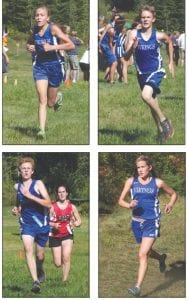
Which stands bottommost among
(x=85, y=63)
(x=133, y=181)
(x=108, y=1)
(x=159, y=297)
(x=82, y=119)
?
(x=159, y=297)

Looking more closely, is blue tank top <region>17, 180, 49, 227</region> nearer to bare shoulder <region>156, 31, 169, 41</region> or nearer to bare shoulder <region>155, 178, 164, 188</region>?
bare shoulder <region>155, 178, 164, 188</region>

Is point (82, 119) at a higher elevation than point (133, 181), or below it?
higher

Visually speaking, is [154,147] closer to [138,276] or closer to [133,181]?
[133,181]

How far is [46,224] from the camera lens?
7.95 m

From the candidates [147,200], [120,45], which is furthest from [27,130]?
[147,200]

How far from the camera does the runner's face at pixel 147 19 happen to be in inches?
313

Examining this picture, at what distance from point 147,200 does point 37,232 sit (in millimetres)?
1055

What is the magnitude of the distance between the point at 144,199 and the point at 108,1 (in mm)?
1851

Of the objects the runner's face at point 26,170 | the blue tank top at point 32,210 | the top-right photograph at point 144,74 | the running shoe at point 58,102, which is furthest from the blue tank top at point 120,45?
the blue tank top at point 32,210

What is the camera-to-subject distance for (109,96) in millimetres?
8039

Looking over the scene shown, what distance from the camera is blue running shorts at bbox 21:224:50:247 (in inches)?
313

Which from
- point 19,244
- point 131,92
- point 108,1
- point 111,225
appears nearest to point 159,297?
point 111,225

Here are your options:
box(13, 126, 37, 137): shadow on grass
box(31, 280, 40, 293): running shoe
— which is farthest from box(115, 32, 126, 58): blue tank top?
box(31, 280, 40, 293): running shoe

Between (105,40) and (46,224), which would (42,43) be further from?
(46,224)
